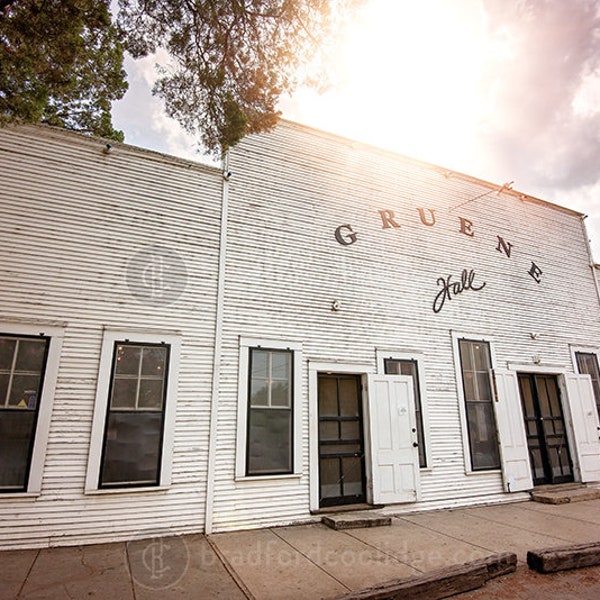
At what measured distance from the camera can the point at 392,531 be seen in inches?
226

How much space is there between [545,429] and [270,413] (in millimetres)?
6514

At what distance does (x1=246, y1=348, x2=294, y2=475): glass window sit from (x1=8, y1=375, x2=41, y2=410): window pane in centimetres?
283

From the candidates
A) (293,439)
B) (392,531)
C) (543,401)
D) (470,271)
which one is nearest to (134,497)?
(293,439)

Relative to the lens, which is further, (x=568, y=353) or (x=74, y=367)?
(x=568, y=353)

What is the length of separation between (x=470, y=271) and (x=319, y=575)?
22.9 ft

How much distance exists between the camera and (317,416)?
6.64 m

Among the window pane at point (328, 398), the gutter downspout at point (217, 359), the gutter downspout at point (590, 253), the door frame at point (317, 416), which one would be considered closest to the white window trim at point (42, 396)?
the gutter downspout at point (217, 359)

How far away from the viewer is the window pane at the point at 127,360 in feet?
18.6

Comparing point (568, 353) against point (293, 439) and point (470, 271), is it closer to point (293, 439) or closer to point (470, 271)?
point (470, 271)

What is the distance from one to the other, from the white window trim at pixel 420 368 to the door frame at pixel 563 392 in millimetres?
2374

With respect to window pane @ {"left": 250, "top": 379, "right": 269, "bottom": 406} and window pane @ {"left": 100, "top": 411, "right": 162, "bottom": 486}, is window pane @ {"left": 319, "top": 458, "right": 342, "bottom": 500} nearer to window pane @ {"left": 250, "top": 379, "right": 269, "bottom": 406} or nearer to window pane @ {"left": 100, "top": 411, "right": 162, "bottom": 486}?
window pane @ {"left": 250, "top": 379, "right": 269, "bottom": 406}

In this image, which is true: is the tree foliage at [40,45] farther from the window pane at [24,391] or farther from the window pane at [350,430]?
the window pane at [350,430]

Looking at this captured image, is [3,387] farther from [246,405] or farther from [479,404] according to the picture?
[479,404]

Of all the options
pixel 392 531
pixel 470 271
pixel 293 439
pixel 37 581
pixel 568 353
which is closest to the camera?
pixel 37 581
